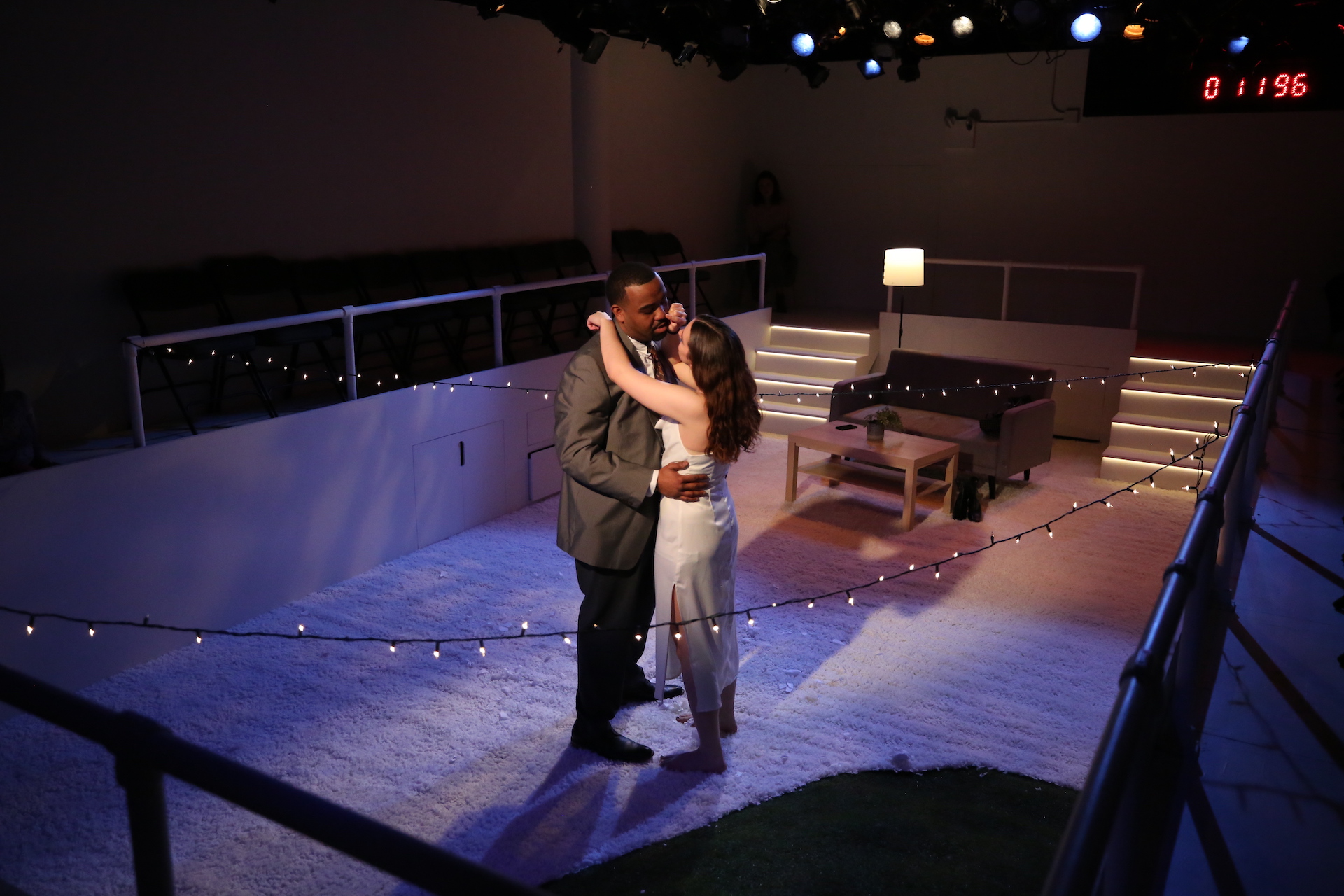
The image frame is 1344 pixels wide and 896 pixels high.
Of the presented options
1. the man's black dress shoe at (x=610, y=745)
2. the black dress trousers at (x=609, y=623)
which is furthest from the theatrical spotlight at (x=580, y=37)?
the man's black dress shoe at (x=610, y=745)

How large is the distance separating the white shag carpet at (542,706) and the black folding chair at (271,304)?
56.0 inches

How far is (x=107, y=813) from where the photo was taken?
11.3 ft

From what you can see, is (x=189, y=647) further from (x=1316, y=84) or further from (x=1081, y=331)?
(x=1316, y=84)

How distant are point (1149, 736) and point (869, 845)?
2.31 m

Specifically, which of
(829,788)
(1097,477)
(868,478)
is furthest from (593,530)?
(1097,477)

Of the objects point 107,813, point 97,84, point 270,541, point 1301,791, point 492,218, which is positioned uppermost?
point 97,84

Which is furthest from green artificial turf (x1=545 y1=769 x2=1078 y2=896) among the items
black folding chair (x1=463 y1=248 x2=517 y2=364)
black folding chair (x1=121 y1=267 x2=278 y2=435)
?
black folding chair (x1=463 y1=248 x2=517 y2=364)

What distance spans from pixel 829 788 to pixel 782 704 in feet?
1.98

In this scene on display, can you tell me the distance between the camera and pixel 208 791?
2.82ft

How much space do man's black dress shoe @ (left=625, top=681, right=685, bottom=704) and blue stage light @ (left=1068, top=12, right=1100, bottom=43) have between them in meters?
5.60

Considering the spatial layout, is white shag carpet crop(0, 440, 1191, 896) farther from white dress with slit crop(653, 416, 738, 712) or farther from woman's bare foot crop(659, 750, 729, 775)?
white dress with slit crop(653, 416, 738, 712)

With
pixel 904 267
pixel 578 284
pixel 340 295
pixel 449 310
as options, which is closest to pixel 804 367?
pixel 904 267

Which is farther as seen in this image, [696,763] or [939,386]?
[939,386]

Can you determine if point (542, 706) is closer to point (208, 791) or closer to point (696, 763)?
point (696, 763)
